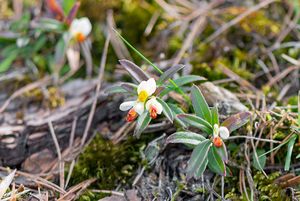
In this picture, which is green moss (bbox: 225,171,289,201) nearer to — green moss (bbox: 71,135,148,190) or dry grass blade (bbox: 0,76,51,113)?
green moss (bbox: 71,135,148,190)

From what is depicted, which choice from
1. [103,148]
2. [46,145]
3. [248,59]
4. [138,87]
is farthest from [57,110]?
[248,59]

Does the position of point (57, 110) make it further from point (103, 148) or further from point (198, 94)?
point (198, 94)

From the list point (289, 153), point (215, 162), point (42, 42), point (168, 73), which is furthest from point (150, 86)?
point (42, 42)

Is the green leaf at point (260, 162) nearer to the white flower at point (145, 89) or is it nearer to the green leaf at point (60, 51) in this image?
the white flower at point (145, 89)

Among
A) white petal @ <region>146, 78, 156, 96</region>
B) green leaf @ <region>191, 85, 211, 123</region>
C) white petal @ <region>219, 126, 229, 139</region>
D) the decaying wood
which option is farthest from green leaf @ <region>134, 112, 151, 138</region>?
the decaying wood

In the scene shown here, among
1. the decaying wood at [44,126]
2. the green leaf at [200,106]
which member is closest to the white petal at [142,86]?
the green leaf at [200,106]
